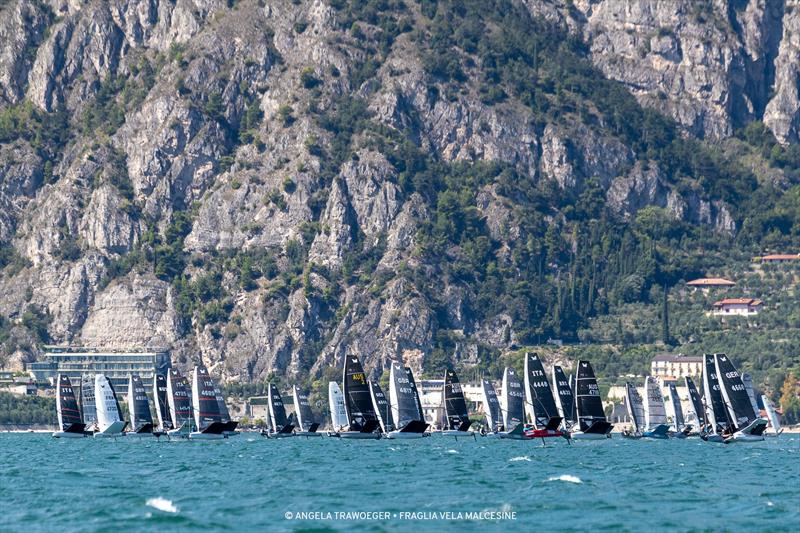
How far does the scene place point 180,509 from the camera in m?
89.2

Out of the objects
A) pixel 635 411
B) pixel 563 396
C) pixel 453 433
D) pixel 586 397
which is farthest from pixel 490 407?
pixel 586 397

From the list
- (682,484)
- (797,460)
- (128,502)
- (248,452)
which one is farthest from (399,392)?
(128,502)

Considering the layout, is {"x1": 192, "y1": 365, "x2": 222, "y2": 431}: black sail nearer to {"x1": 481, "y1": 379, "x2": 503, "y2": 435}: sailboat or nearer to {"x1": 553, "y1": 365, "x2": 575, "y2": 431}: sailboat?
{"x1": 481, "y1": 379, "x2": 503, "y2": 435}: sailboat

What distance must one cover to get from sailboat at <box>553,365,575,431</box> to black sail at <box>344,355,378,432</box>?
15525mm

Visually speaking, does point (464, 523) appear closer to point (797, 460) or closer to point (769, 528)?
point (769, 528)

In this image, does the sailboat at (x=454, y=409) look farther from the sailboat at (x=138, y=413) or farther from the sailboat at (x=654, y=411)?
the sailboat at (x=138, y=413)

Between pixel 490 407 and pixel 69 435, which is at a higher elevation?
pixel 69 435

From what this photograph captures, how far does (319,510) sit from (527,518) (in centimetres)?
939

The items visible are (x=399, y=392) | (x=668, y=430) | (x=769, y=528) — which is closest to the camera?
(x=769, y=528)

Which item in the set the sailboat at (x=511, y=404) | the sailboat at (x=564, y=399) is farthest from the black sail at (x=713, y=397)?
the sailboat at (x=511, y=404)

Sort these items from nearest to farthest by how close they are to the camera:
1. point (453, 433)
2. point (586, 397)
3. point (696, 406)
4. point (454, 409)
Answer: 1. point (586, 397)
2. point (453, 433)
3. point (454, 409)
4. point (696, 406)

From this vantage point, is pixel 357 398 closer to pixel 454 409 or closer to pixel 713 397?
pixel 454 409

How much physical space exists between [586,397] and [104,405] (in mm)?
51257

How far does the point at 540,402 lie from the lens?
541 feet
